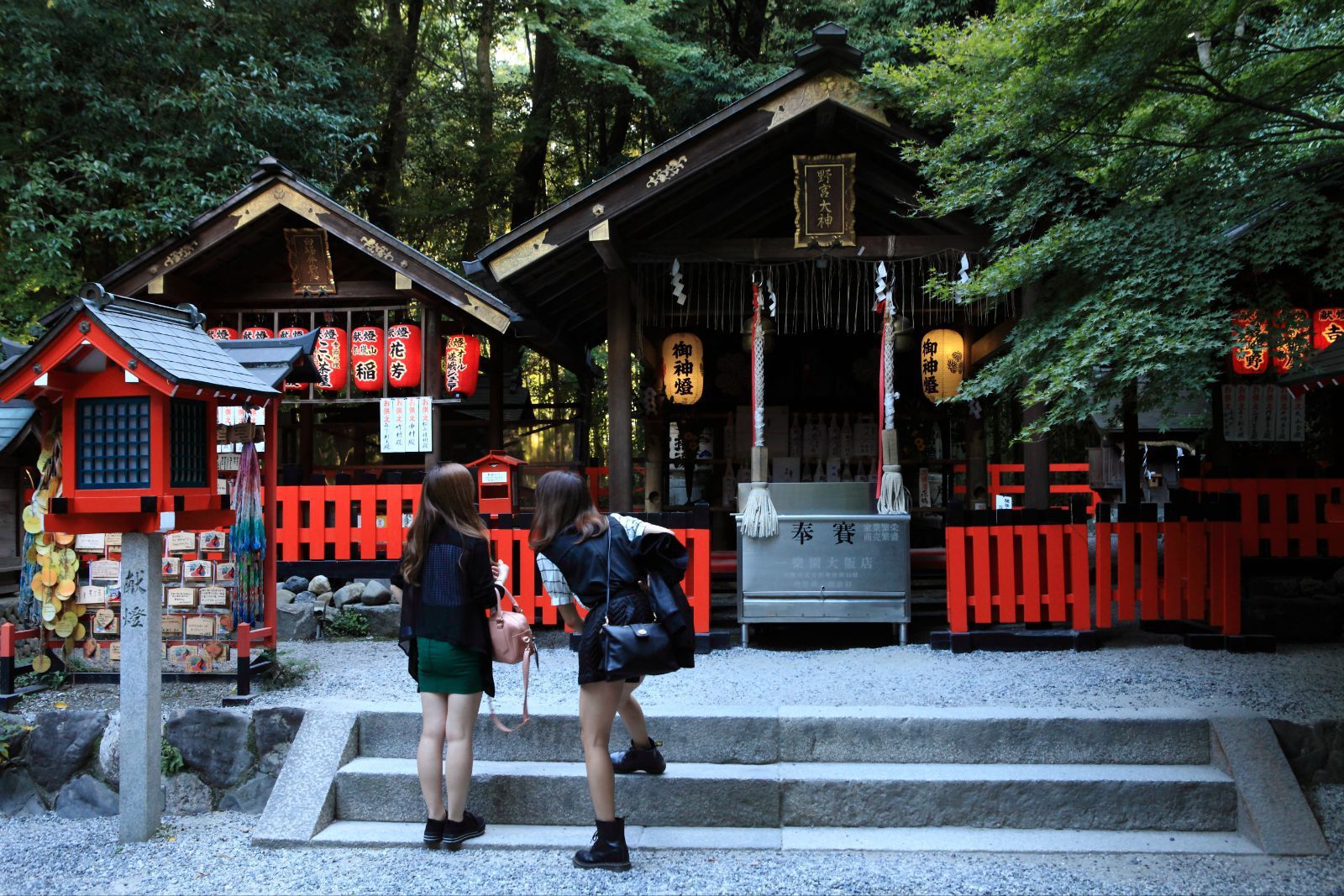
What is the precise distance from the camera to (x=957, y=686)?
6.66 metres

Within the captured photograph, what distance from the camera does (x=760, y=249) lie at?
9.20 meters

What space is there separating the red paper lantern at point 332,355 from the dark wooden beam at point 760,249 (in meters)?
4.32

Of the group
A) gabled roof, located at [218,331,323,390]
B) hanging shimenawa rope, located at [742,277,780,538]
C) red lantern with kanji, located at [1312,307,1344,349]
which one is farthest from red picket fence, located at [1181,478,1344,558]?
gabled roof, located at [218,331,323,390]

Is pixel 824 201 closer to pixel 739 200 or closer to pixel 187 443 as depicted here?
pixel 739 200

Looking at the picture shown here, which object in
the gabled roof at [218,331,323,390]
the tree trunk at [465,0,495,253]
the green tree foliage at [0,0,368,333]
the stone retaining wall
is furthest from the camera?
the tree trunk at [465,0,495,253]

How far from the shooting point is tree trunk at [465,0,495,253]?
1942 cm

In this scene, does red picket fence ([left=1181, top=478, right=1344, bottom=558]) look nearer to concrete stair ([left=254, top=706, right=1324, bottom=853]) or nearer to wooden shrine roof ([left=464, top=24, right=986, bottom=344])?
wooden shrine roof ([left=464, top=24, right=986, bottom=344])

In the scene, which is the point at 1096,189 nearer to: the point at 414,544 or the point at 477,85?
the point at 414,544

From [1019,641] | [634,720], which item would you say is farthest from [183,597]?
[1019,641]

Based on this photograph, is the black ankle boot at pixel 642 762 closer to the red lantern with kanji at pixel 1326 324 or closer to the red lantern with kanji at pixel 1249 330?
the red lantern with kanji at pixel 1249 330

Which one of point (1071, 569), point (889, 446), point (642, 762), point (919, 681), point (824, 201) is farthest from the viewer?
point (824, 201)

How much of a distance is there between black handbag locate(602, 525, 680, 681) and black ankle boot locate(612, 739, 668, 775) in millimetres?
977

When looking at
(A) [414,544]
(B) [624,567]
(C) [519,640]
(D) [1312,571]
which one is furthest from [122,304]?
(D) [1312,571]

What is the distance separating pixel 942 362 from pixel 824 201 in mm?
3380
